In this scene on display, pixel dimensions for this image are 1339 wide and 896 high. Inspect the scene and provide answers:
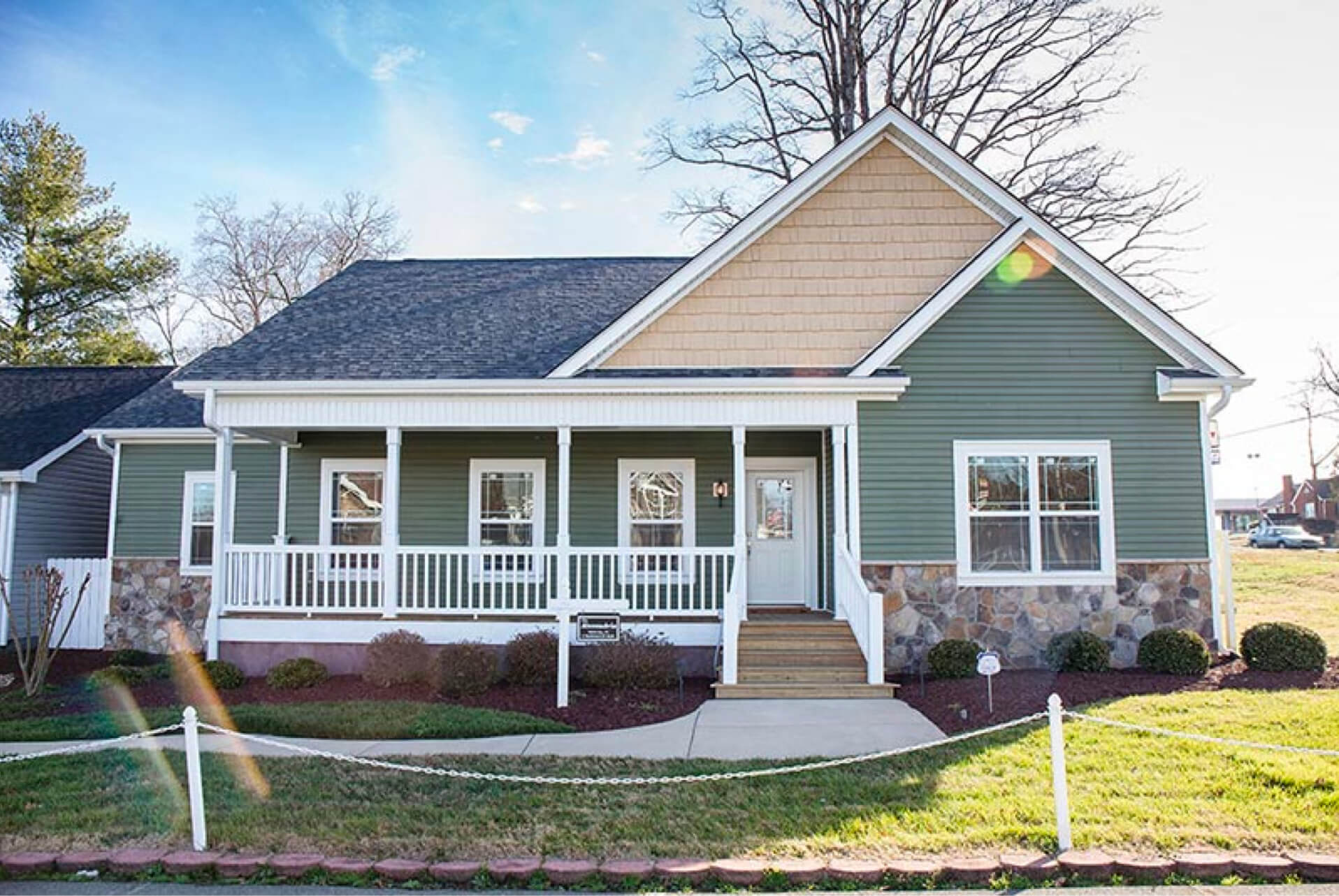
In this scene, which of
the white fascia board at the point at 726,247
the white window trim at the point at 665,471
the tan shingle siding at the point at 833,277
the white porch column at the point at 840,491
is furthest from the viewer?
the white window trim at the point at 665,471

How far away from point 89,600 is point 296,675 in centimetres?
638

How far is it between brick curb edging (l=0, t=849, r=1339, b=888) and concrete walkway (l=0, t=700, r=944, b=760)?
8.15ft

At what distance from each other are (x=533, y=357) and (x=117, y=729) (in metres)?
6.69

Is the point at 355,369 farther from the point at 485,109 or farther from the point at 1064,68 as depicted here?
the point at 1064,68

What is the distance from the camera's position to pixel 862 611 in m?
10.9

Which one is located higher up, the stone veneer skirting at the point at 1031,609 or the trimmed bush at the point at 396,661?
the stone veneer skirting at the point at 1031,609

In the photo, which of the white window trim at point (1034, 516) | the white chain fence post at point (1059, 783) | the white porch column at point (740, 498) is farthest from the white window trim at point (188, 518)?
the white chain fence post at point (1059, 783)

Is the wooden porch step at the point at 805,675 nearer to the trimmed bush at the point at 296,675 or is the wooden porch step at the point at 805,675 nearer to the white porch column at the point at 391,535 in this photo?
the white porch column at the point at 391,535

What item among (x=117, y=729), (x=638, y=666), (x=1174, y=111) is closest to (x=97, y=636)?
(x=117, y=729)

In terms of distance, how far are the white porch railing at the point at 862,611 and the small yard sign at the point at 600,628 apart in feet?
9.76

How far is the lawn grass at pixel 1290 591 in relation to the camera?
54.8ft

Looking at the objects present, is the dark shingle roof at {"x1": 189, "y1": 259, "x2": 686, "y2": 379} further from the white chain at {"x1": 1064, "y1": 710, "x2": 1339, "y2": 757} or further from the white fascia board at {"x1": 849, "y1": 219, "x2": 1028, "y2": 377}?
the white chain at {"x1": 1064, "y1": 710, "x2": 1339, "y2": 757}

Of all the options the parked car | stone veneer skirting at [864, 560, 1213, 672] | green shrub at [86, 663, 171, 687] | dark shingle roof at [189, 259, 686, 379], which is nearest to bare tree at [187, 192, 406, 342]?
dark shingle roof at [189, 259, 686, 379]

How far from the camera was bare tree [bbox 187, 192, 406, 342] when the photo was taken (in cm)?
3472
